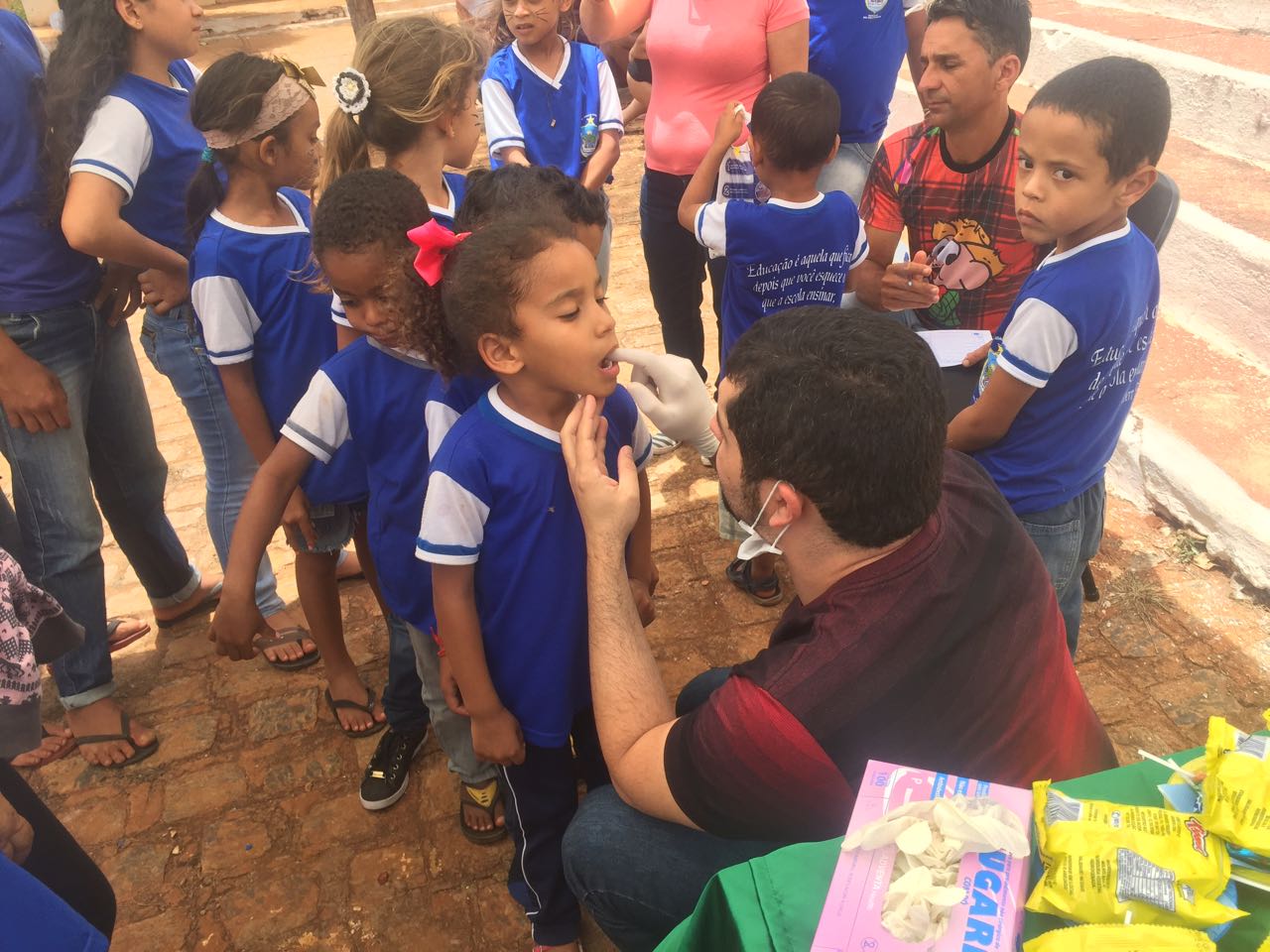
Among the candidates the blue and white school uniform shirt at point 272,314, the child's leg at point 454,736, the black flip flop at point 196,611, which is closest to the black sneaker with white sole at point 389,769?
the child's leg at point 454,736

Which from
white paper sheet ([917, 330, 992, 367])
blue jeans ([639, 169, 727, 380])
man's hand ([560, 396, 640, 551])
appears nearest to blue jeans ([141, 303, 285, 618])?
man's hand ([560, 396, 640, 551])

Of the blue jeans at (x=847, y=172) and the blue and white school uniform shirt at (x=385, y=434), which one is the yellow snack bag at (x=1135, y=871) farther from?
the blue jeans at (x=847, y=172)

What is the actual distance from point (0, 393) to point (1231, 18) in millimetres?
8059

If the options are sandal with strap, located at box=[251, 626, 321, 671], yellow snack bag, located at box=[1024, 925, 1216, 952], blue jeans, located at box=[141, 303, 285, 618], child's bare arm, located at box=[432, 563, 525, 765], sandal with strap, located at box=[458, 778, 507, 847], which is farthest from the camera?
sandal with strap, located at box=[251, 626, 321, 671]

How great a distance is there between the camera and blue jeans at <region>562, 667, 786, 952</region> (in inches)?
68.2

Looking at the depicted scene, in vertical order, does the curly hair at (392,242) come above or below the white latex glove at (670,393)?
above

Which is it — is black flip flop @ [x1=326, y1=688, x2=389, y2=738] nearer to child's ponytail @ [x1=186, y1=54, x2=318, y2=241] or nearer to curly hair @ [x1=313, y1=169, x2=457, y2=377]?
curly hair @ [x1=313, y1=169, x2=457, y2=377]

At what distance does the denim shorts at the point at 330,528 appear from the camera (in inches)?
104

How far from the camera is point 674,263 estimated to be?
4020 mm

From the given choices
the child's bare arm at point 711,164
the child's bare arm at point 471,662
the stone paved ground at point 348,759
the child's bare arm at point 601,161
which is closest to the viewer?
the child's bare arm at point 471,662

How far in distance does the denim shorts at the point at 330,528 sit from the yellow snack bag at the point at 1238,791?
7.25 ft

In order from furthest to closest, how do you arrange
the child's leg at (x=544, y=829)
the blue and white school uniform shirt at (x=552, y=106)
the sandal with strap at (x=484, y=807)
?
the blue and white school uniform shirt at (x=552, y=106), the sandal with strap at (x=484, y=807), the child's leg at (x=544, y=829)

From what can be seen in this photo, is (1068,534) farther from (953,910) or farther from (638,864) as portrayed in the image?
(953,910)

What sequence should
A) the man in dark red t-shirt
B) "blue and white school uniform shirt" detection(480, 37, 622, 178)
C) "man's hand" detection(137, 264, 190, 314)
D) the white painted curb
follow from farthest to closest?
"blue and white school uniform shirt" detection(480, 37, 622, 178), the white painted curb, "man's hand" detection(137, 264, 190, 314), the man in dark red t-shirt
